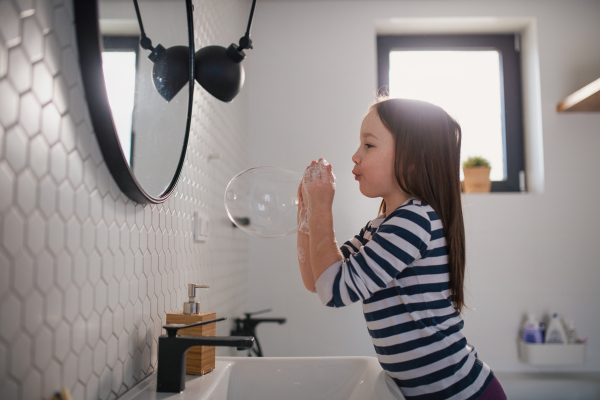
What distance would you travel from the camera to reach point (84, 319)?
538mm

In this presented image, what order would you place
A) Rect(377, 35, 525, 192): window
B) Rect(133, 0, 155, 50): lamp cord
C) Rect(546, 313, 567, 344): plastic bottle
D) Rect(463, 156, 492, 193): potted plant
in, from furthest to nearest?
Rect(377, 35, 525, 192): window, Rect(463, 156, 492, 193): potted plant, Rect(546, 313, 567, 344): plastic bottle, Rect(133, 0, 155, 50): lamp cord

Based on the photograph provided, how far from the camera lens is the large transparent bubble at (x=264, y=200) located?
772mm

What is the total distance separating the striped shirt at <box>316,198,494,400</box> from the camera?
710mm

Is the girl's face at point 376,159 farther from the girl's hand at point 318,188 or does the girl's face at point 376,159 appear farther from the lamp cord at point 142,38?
the lamp cord at point 142,38

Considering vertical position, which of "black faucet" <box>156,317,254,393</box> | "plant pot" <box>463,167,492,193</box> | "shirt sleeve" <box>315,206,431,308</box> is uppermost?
"plant pot" <box>463,167,492,193</box>

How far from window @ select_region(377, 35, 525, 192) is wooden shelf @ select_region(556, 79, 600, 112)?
24 cm

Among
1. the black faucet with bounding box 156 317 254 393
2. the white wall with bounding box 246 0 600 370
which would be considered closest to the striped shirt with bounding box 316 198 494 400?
the black faucet with bounding box 156 317 254 393

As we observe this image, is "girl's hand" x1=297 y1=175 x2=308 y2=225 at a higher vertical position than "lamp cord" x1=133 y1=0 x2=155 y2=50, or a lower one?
lower

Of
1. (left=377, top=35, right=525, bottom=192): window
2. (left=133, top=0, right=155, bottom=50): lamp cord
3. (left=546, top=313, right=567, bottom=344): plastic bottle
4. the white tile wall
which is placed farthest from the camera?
(left=377, top=35, right=525, bottom=192): window

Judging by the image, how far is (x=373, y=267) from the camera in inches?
27.8

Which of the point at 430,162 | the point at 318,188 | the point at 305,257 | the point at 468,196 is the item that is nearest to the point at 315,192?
the point at 318,188

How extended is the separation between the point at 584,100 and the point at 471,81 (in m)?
0.52

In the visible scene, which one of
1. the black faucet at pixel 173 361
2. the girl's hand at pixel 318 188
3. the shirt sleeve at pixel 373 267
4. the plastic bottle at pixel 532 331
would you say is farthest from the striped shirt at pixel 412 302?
the plastic bottle at pixel 532 331

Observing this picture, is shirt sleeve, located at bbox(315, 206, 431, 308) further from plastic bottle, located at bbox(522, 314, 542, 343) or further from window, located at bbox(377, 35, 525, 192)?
window, located at bbox(377, 35, 525, 192)
